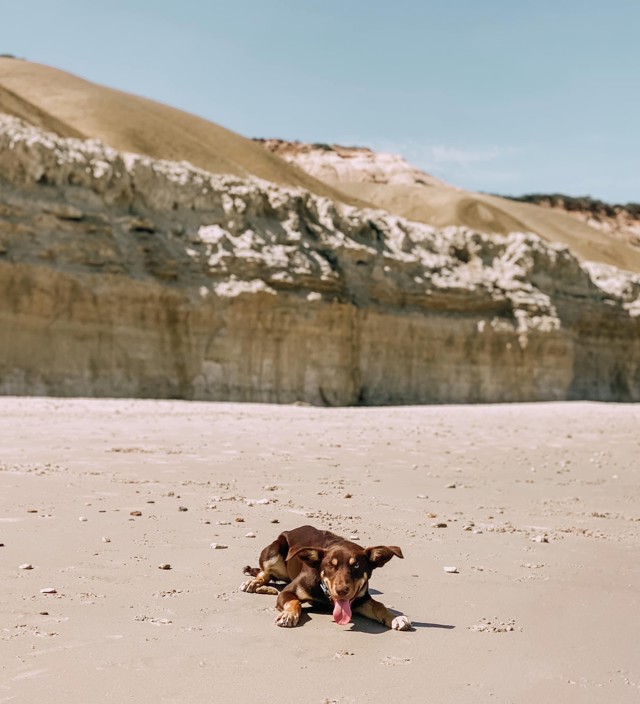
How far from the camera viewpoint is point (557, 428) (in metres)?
17.8

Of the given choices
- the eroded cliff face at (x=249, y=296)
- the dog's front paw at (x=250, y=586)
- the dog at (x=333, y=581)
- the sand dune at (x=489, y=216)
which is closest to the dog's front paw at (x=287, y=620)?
the dog at (x=333, y=581)

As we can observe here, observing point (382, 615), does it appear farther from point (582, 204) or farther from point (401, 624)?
point (582, 204)

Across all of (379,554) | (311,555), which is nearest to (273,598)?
(311,555)

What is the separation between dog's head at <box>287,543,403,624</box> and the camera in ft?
12.4

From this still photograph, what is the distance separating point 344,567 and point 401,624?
1.20ft

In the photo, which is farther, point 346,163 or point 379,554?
point 346,163

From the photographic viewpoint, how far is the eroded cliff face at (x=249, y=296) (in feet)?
78.8

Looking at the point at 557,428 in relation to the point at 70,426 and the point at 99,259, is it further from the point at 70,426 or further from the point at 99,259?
the point at 99,259

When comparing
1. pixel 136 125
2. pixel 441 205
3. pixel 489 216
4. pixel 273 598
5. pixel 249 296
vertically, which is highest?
pixel 441 205

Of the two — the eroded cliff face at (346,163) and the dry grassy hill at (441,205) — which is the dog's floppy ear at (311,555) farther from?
the eroded cliff face at (346,163)

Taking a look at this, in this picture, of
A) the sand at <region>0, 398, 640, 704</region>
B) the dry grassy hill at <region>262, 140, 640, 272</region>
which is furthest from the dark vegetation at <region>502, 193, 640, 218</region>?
the sand at <region>0, 398, 640, 704</region>

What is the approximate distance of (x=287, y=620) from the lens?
12.3 ft

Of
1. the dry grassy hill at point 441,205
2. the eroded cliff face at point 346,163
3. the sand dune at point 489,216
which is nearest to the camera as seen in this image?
the sand dune at point 489,216

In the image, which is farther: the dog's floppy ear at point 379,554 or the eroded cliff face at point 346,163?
the eroded cliff face at point 346,163
